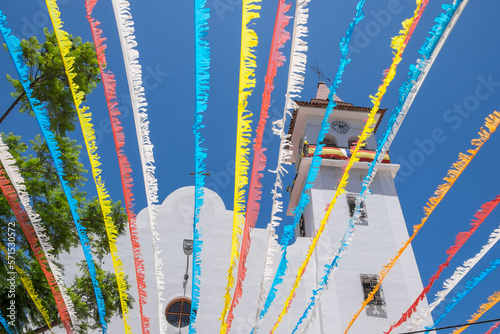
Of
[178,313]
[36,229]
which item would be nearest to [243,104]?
[36,229]

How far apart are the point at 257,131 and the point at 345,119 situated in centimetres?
1073

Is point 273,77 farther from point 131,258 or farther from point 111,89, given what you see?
point 131,258

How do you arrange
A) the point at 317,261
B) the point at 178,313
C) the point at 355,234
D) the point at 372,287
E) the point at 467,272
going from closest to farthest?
1. the point at 467,272
2. the point at 178,313
3. the point at 372,287
4. the point at 317,261
5. the point at 355,234

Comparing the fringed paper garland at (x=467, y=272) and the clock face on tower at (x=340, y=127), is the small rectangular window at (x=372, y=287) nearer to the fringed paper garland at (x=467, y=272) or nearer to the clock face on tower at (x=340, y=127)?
the fringed paper garland at (x=467, y=272)

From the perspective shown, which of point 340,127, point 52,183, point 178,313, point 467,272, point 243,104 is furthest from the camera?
point 340,127

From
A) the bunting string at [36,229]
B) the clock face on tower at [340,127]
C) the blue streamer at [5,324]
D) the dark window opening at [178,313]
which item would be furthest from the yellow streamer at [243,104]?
the clock face on tower at [340,127]

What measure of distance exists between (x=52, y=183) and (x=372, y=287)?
7.71m

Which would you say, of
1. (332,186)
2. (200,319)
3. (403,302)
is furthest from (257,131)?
(332,186)

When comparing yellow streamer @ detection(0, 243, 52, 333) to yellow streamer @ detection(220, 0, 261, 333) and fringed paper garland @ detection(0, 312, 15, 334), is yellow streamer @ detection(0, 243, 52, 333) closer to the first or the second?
fringed paper garland @ detection(0, 312, 15, 334)

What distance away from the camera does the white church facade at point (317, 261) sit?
361 inches

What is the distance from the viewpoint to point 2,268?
5.85m

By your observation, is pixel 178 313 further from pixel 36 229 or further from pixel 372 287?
pixel 372 287

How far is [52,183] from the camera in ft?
21.9

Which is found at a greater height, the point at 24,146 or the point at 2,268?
the point at 24,146
